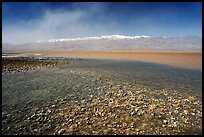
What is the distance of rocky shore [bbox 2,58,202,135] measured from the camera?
23.8ft

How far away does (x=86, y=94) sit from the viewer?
12.4m

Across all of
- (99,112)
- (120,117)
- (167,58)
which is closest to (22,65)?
(99,112)

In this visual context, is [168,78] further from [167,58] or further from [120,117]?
[167,58]

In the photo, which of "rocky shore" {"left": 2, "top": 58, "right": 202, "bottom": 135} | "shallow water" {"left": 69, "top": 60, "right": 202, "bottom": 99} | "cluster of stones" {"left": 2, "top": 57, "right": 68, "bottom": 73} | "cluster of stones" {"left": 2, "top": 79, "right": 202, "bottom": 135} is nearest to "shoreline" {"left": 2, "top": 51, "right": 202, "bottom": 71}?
"shallow water" {"left": 69, "top": 60, "right": 202, "bottom": 99}

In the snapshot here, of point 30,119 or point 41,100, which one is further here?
point 41,100

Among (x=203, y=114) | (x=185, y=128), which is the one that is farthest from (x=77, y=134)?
(x=203, y=114)

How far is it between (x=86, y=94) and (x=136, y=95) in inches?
148

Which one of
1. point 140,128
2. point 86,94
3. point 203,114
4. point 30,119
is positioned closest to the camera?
point 140,128

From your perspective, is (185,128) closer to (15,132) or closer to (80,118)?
(80,118)

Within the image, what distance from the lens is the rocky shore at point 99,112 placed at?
7250 mm

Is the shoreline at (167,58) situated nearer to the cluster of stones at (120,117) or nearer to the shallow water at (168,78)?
the shallow water at (168,78)

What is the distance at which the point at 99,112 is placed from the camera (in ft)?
29.1

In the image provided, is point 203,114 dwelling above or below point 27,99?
below

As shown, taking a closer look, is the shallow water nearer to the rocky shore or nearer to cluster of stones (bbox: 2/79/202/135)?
the rocky shore
